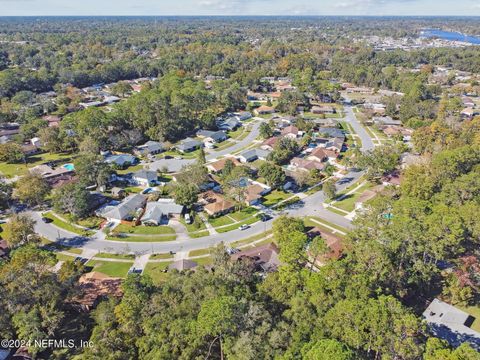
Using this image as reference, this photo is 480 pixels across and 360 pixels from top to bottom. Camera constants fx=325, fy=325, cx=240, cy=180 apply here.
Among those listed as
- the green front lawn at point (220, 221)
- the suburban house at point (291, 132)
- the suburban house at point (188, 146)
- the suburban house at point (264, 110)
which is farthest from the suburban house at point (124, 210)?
the suburban house at point (264, 110)

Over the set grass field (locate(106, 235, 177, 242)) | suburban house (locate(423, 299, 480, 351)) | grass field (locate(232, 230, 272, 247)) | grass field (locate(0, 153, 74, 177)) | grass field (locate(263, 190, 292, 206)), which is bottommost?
grass field (locate(0, 153, 74, 177))

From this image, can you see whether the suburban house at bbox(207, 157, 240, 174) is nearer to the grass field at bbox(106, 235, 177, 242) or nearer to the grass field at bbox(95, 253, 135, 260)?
the grass field at bbox(106, 235, 177, 242)

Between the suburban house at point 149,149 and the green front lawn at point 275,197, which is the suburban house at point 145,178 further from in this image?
the green front lawn at point 275,197

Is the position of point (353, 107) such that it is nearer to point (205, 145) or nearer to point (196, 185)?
point (205, 145)

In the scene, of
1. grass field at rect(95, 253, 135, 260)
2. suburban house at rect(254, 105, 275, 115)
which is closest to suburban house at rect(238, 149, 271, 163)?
suburban house at rect(254, 105, 275, 115)

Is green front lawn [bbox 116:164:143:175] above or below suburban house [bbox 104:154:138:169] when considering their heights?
below

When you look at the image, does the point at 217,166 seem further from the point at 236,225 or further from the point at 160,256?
the point at 160,256

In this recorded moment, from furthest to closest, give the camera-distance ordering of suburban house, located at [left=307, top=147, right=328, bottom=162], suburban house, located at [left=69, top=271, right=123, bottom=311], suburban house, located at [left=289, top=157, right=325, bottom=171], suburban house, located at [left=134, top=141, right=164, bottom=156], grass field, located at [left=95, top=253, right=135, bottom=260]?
1. suburban house, located at [left=134, top=141, right=164, bottom=156]
2. suburban house, located at [left=307, top=147, right=328, bottom=162]
3. suburban house, located at [left=289, top=157, right=325, bottom=171]
4. grass field, located at [left=95, top=253, right=135, bottom=260]
5. suburban house, located at [left=69, top=271, right=123, bottom=311]
